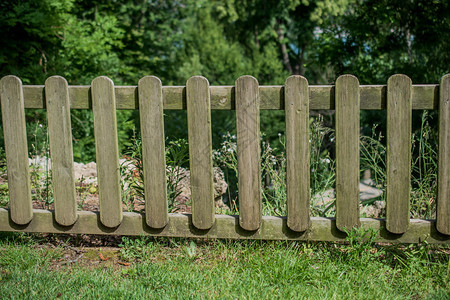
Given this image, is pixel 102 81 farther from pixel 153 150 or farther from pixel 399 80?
pixel 399 80

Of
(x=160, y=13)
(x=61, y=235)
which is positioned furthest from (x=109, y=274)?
(x=160, y=13)

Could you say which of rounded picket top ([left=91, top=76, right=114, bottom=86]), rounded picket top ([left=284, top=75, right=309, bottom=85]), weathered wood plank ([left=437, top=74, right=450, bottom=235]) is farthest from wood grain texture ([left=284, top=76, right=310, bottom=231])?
rounded picket top ([left=91, top=76, right=114, bottom=86])

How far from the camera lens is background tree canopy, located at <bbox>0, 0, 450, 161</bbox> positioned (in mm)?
5840

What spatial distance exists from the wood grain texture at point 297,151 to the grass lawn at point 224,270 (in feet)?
0.73

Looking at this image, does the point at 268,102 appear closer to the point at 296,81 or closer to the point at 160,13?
the point at 296,81

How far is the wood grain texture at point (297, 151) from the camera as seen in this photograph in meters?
2.73

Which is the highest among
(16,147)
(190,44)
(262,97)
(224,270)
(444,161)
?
(190,44)

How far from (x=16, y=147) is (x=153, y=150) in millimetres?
1018

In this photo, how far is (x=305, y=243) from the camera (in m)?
3.00

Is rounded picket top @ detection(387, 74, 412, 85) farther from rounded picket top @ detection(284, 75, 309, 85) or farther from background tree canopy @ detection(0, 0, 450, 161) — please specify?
background tree canopy @ detection(0, 0, 450, 161)

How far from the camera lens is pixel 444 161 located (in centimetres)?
270

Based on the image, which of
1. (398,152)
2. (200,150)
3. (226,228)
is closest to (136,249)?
(226,228)

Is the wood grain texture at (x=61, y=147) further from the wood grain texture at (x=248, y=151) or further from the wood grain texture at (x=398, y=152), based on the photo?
the wood grain texture at (x=398, y=152)

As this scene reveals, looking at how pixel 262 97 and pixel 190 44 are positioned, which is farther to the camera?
pixel 190 44
